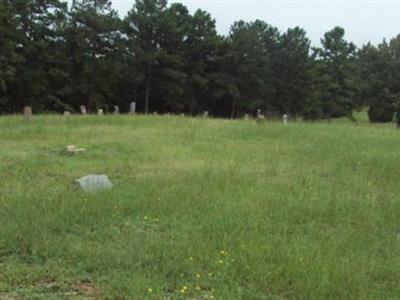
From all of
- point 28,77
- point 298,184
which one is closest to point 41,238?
point 298,184

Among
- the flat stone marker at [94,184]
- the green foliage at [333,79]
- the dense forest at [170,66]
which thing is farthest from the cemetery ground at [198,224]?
the green foliage at [333,79]

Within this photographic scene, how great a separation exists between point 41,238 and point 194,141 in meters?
9.07

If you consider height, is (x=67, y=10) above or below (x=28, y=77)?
above

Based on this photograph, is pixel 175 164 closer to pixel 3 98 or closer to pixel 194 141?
pixel 194 141

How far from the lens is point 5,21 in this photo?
43.5m

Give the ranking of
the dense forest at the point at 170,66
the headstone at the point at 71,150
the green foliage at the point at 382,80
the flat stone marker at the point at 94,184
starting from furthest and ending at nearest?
1. the green foliage at the point at 382,80
2. the dense forest at the point at 170,66
3. the headstone at the point at 71,150
4. the flat stone marker at the point at 94,184

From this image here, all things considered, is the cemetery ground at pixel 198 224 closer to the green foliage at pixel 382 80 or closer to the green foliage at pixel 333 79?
the green foliage at pixel 333 79

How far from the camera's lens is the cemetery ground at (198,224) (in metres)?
5.07

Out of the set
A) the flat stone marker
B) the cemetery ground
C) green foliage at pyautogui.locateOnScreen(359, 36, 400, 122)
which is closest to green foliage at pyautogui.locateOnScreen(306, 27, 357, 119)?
green foliage at pyautogui.locateOnScreen(359, 36, 400, 122)

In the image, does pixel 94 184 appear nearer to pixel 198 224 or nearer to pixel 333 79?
pixel 198 224

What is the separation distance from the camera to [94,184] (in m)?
8.58

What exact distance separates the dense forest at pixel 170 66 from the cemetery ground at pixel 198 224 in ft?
107

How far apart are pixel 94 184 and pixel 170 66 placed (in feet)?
152

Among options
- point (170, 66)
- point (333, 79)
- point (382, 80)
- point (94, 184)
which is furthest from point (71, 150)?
point (382, 80)
